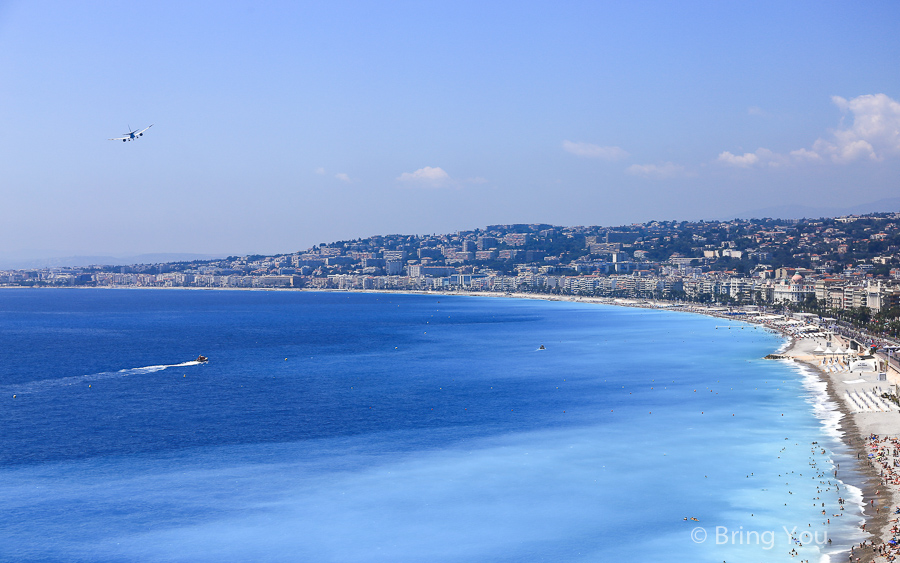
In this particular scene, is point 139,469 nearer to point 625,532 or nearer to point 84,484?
point 84,484

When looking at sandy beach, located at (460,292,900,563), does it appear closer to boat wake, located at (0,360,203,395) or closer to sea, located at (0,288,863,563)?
sea, located at (0,288,863,563)

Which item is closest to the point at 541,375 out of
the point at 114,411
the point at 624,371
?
the point at 624,371

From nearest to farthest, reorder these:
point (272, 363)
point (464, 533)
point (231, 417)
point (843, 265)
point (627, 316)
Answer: point (464, 533), point (231, 417), point (272, 363), point (627, 316), point (843, 265)

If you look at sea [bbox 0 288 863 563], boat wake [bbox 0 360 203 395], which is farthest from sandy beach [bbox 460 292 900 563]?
boat wake [bbox 0 360 203 395]

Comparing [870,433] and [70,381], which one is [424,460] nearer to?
[870,433]

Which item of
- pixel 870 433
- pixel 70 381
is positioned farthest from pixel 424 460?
pixel 70 381

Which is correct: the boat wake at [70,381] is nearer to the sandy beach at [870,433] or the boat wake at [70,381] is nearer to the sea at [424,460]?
the sea at [424,460]

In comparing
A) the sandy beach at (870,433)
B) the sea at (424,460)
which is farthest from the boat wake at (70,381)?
the sandy beach at (870,433)
